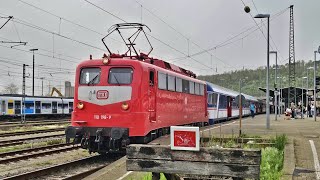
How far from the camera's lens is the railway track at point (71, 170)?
10.9 metres

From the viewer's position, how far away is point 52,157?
1555 centimetres

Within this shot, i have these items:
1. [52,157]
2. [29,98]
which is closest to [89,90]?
[52,157]

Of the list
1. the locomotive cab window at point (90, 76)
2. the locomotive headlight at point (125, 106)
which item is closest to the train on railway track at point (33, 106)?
the locomotive cab window at point (90, 76)

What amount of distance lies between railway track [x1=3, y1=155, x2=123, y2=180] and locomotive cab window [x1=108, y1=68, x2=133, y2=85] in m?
2.62

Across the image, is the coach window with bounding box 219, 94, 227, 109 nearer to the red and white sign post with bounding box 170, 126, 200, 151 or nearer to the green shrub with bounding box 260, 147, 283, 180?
the green shrub with bounding box 260, 147, 283, 180

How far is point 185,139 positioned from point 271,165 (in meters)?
4.23

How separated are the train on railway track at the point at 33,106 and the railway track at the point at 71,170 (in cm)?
2719

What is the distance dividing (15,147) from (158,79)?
7962 mm

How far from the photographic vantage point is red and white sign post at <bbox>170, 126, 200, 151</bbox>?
19.7 ft

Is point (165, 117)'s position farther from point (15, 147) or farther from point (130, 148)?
point (130, 148)

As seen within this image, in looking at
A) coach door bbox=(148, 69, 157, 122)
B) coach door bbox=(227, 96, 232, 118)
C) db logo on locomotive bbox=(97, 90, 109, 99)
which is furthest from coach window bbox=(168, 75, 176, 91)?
coach door bbox=(227, 96, 232, 118)

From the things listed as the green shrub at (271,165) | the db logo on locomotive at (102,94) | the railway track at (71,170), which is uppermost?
the db logo on locomotive at (102,94)

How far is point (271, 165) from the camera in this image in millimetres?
9625

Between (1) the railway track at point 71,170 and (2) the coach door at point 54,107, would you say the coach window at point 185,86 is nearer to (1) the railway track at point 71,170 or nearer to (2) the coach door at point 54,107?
(1) the railway track at point 71,170
